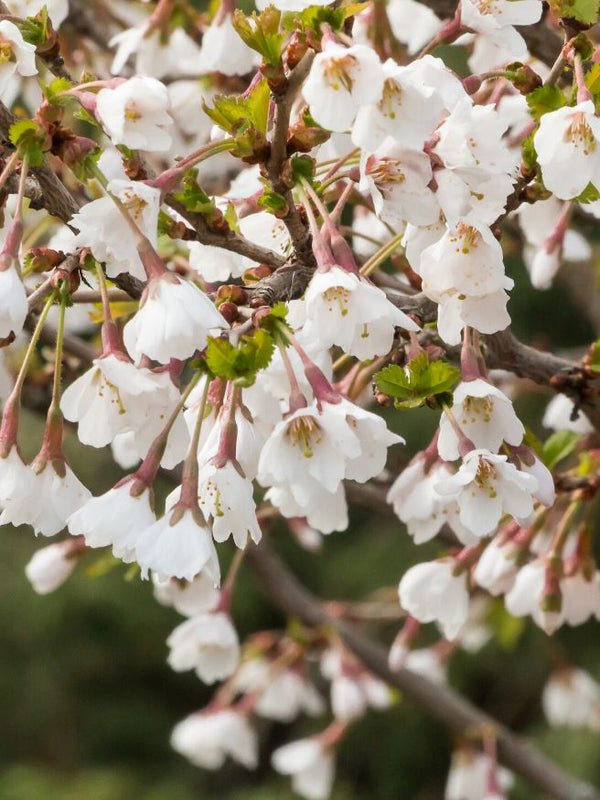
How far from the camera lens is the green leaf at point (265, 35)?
87 centimetres

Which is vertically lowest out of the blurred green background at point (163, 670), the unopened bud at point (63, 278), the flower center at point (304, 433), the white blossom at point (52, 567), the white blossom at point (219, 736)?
the blurred green background at point (163, 670)

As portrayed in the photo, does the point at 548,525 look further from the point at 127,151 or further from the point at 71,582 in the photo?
the point at 71,582

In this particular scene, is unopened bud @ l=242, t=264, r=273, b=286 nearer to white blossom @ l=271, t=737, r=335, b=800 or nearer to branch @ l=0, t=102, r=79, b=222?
branch @ l=0, t=102, r=79, b=222

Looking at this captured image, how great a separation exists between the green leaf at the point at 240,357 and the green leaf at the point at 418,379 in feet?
0.48

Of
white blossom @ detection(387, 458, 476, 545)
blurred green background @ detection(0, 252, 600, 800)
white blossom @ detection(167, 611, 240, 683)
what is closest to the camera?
white blossom @ detection(387, 458, 476, 545)

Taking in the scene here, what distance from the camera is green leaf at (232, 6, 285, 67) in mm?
872

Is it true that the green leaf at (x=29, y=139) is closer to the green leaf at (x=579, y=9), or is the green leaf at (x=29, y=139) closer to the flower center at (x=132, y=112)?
the flower center at (x=132, y=112)

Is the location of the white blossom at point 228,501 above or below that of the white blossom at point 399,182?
below

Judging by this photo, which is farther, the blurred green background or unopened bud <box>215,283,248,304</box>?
the blurred green background

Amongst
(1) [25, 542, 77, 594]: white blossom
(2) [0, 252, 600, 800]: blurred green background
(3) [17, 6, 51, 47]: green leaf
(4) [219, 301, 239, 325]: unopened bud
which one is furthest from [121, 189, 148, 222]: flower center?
(2) [0, 252, 600, 800]: blurred green background

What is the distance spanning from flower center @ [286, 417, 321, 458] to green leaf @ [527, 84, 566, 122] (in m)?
0.36

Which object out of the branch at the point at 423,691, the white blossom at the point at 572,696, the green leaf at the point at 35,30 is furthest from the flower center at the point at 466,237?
the white blossom at the point at 572,696

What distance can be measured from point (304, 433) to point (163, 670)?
5.05 metres

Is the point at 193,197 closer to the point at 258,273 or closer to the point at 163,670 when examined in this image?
the point at 258,273
